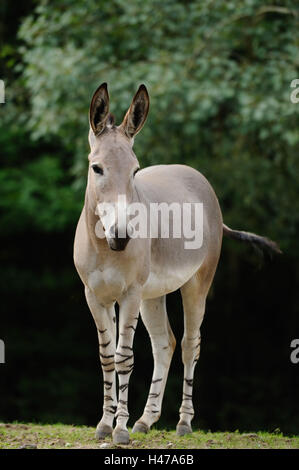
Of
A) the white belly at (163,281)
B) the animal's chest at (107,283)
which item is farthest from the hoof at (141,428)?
the animal's chest at (107,283)

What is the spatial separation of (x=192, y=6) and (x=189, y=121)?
7.25 ft

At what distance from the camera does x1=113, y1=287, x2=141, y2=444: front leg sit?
5.45m

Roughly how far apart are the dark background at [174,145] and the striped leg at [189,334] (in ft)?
13.8

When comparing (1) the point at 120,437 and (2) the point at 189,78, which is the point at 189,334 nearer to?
(1) the point at 120,437

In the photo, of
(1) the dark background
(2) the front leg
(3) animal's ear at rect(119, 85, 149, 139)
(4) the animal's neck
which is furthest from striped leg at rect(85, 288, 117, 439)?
(1) the dark background

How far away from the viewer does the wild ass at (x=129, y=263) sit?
203 inches

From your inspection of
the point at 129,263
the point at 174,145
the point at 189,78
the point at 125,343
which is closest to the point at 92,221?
the point at 129,263

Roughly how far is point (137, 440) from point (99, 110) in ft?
8.70

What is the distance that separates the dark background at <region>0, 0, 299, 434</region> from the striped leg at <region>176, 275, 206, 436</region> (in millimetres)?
4205

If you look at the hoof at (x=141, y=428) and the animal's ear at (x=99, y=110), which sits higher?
the animal's ear at (x=99, y=110)

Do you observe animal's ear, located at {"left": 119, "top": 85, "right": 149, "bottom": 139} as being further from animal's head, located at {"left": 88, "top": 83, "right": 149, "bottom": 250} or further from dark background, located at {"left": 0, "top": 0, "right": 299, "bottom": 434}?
dark background, located at {"left": 0, "top": 0, "right": 299, "bottom": 434}

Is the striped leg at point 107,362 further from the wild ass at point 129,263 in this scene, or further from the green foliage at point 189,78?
the green foliage at point 189,78

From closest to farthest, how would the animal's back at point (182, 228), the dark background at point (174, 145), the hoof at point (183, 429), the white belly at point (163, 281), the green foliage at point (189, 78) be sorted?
the white belly at point (163, 281) < the animal's back at point (182, 228) < the hoof at point (183, 429) < the dark background at point (174, 145) < the green foliage at point (189, 78)

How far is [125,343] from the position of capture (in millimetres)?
5477
